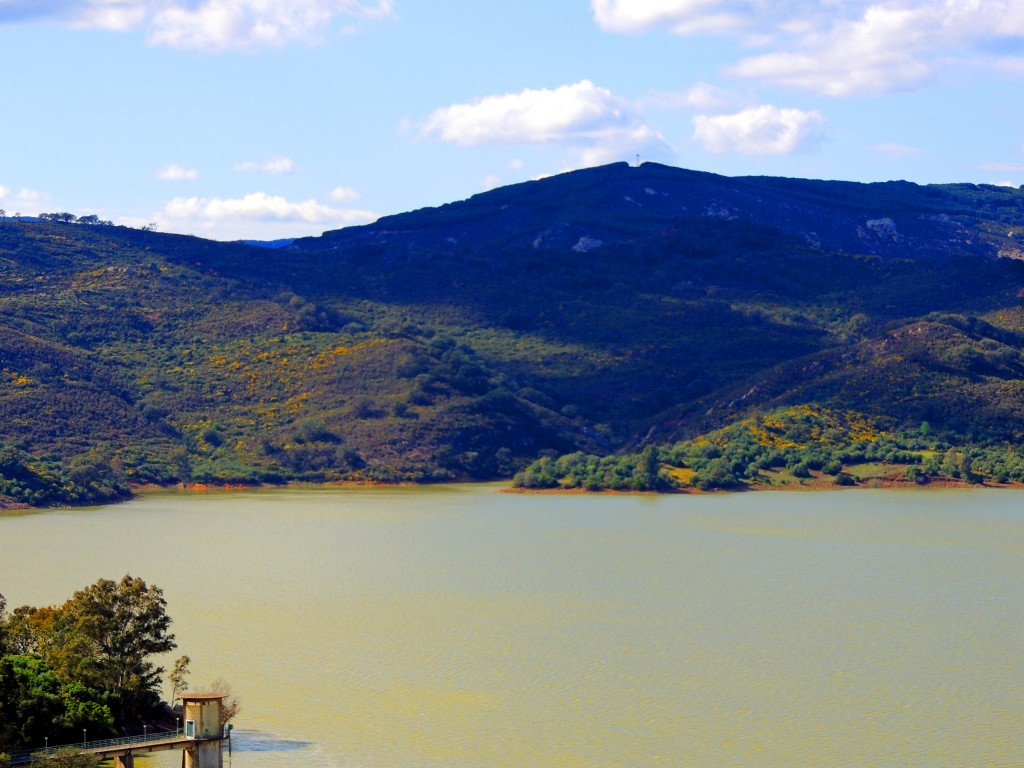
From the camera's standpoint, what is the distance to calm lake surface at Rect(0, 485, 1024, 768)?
1431 inches

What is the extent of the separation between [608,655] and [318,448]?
66585 mm

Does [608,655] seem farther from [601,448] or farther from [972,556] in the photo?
[601,448]

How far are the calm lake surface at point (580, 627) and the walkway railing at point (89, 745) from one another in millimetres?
1203

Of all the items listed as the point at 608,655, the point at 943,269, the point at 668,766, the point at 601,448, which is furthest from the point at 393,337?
the point at 668,766

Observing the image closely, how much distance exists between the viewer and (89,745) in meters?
32.4

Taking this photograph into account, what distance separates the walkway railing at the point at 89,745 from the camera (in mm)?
31125

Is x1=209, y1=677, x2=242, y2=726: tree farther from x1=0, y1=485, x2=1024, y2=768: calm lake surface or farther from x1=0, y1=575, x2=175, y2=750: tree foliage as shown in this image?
x1=0, y1=575, x2=175, y2=750: tree foliage

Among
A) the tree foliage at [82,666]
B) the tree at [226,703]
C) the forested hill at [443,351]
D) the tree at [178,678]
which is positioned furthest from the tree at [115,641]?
the forested hill at [443,351]

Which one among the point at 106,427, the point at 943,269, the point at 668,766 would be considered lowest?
the point at 668,766

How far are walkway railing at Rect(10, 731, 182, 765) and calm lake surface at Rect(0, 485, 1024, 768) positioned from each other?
3.95 feet

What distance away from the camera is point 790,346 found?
139750mm

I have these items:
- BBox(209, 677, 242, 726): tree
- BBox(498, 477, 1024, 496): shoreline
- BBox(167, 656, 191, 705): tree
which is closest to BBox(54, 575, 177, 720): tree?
BBox(167, 656, 191, 705): tree

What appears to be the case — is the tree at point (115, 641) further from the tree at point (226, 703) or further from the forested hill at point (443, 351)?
the forested hill at point (443, 351)

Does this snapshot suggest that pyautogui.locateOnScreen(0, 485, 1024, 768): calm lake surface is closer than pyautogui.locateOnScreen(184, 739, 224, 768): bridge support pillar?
No
